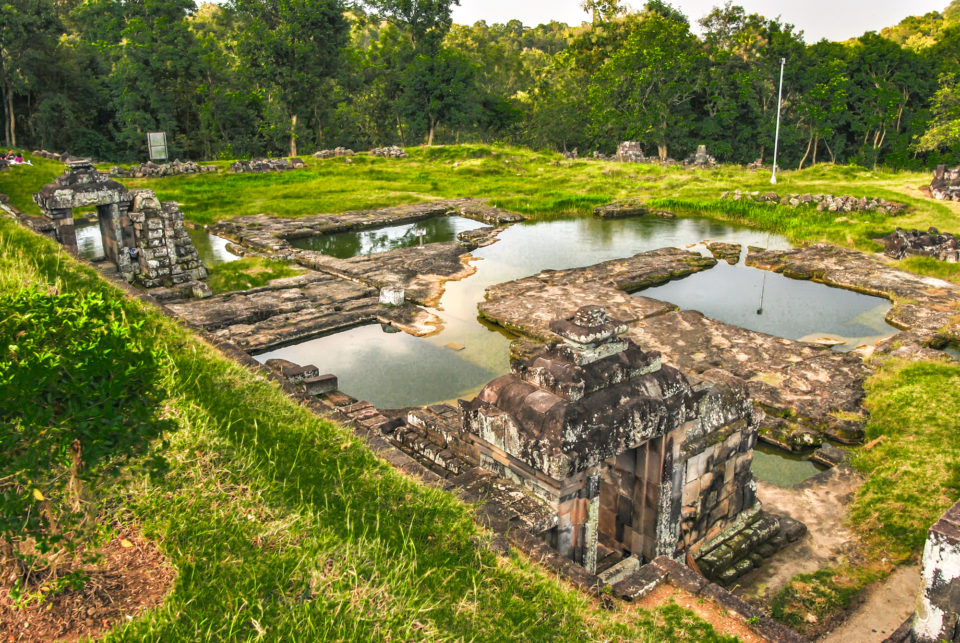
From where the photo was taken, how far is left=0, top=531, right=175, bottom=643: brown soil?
12.2 ft

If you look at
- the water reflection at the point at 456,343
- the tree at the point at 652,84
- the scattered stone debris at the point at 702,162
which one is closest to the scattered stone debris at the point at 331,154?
the tree at the point at 652,84

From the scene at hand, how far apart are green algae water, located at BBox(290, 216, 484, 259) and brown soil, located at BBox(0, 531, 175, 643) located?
1647cm

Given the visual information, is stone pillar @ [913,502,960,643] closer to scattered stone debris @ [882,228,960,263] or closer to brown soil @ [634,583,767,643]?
brown soil @ [634,583,767,643]

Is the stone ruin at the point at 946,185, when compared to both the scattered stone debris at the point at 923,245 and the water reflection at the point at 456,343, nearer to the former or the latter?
the scattered stone debris at the point at 923,245

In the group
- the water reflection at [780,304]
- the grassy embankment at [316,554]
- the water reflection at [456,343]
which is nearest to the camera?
the grassy embankment at [316,554]

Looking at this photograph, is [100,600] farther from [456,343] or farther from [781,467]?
[456,343]

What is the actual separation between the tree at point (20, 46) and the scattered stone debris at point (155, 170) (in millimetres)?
9157

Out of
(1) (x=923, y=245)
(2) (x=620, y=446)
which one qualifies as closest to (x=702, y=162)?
(1) (x=923, y=245)

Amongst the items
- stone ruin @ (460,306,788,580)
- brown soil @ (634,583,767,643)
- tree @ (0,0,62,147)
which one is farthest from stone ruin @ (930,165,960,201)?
tree @ (0,0,62,147)

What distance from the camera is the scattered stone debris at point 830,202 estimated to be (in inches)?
902

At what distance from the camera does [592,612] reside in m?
4.55

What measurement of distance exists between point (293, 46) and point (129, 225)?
2591 cm

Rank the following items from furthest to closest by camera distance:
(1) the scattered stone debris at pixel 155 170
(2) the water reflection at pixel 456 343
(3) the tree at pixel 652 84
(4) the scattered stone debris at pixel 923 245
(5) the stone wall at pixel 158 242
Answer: (3) the tree at pixel 652 84
(1) the scattered stone debris at pixel 155 170
(4) the scattered stone debris at pixel 923 245
(5) the stone wall at pixel 158 242
(2) the water reflection at pixel 456 343

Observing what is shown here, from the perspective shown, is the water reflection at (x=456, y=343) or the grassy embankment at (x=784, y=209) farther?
the water reflection at (x=456, y=343)
